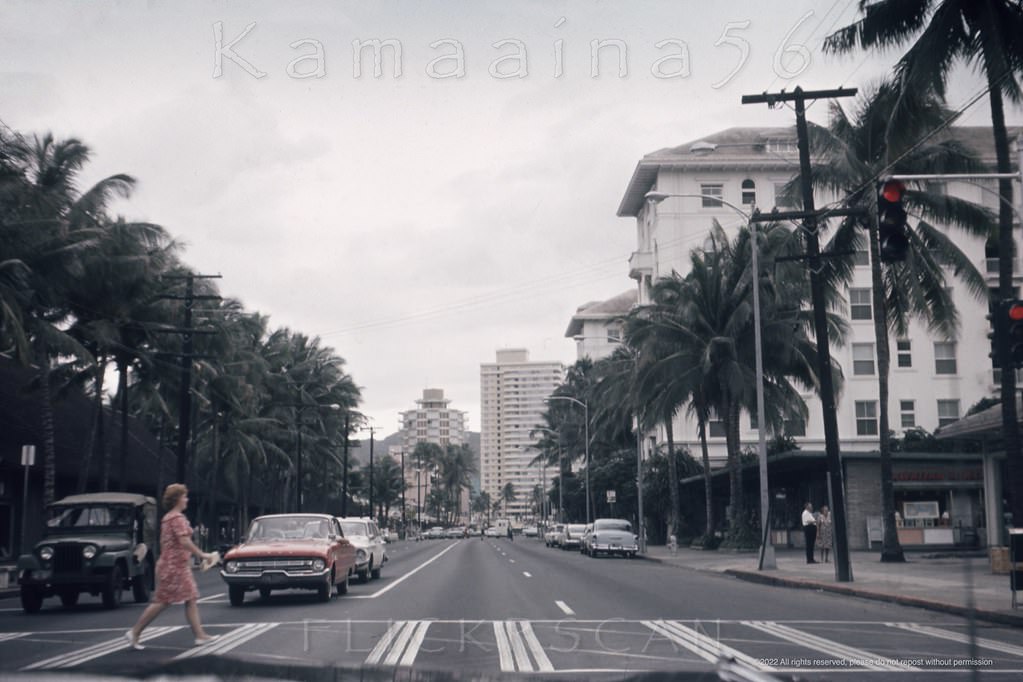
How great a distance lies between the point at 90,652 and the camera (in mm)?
11633

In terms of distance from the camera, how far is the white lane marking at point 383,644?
35.1 feet

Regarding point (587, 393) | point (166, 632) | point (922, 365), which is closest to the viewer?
point (166, 632)

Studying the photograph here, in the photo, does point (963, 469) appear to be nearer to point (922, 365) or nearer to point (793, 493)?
point (793, 493)

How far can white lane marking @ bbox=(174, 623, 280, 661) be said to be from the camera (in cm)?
1130

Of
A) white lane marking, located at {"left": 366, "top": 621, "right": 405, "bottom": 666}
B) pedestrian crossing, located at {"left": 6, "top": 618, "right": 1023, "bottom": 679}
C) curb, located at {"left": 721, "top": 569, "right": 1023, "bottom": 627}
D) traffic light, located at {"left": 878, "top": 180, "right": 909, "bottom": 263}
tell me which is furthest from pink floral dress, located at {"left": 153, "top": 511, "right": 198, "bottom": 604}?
traffic light, located at {"left": 878, "top": 180, "right": 909, "bottom": 263}

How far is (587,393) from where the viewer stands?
77.1 meters

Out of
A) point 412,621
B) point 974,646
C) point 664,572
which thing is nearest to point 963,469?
point 664,572

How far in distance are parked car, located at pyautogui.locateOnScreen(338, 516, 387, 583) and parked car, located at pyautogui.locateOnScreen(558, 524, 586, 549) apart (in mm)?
29242

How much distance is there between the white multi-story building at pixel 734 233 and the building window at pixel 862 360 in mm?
60

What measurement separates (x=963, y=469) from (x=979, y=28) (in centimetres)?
2403

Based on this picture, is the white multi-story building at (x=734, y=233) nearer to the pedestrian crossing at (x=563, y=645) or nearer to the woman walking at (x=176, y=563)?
the pedestrian crossing at (x=563, y=645)

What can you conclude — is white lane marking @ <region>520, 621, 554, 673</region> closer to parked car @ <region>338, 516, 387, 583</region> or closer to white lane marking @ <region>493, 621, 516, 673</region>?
white lane marking @ <region>493, 621, 516, 673</region>

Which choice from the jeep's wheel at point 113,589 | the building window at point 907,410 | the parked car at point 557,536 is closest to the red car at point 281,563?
the jeep's wheel at point 113,589

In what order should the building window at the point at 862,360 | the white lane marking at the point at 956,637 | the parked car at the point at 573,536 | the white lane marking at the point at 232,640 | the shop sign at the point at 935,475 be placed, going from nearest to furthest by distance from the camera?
the white lane marking at the point at 232,640 < the white lane marking at the point at 956,637 < the shop sign at the point at 935,475 < the parked car at the point at 573,536 < the building window at the point at 862,360
